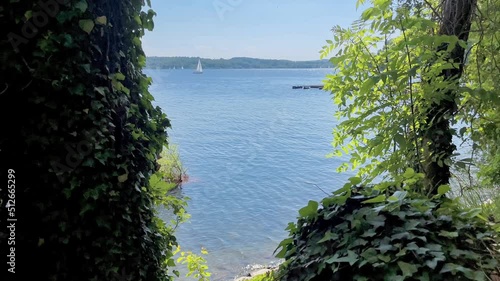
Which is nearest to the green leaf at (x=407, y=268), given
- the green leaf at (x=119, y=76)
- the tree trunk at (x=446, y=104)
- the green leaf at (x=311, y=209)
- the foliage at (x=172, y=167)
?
the green leaf at (x=311, y=209)

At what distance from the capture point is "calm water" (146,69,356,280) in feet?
21.0

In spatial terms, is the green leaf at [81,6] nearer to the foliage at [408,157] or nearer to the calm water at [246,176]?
the calm water at [246,176]

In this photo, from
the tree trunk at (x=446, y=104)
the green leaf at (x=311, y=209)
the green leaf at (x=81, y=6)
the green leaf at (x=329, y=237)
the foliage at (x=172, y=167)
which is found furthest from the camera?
the foliage at (x=172, y=167)

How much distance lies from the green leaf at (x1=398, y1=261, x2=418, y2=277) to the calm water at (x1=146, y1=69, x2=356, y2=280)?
1653 mm

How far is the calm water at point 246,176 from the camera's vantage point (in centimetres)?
641

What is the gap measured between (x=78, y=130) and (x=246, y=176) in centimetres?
854

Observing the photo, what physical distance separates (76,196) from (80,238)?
0.21 metres

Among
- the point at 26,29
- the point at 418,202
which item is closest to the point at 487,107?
the point at 418,202

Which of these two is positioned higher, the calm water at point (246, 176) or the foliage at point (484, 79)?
the foliage at point (484, 79)

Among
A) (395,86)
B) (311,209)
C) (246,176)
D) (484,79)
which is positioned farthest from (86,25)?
(246,176)

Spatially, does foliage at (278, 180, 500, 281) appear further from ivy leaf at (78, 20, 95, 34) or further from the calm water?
the calm water

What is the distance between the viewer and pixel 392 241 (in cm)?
97

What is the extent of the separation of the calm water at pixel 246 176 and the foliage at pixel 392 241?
1.39 meters

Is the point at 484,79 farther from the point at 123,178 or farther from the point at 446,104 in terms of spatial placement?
the point at 123,178
